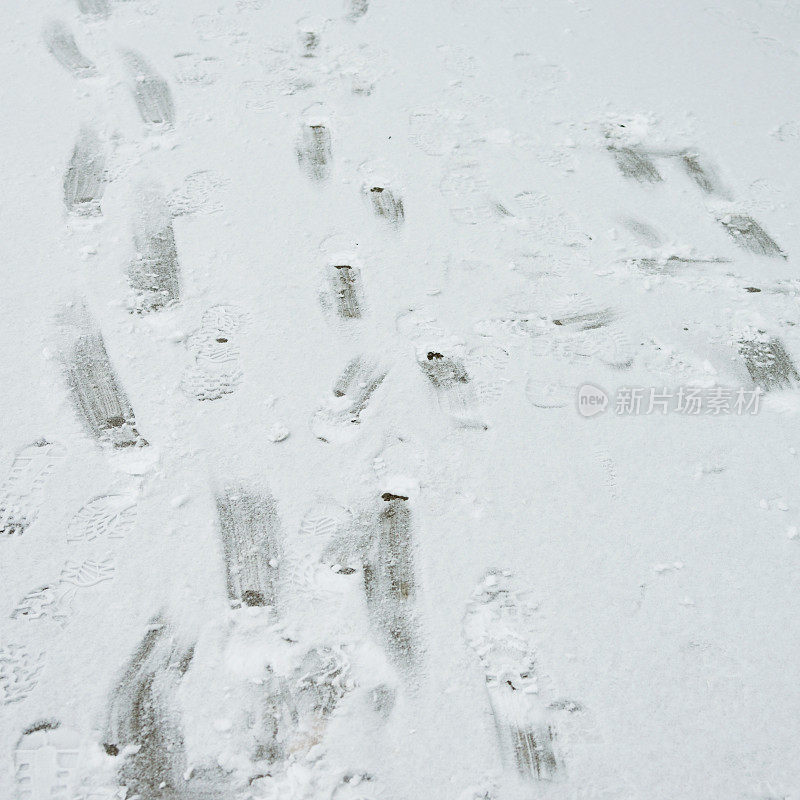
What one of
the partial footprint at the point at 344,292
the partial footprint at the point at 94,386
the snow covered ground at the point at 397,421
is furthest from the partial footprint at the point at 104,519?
the partial footprint at the point at 344,292

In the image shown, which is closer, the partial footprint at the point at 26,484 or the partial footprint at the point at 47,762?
the partial footprint at the point at 47,762

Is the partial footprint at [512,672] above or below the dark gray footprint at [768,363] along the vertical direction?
below

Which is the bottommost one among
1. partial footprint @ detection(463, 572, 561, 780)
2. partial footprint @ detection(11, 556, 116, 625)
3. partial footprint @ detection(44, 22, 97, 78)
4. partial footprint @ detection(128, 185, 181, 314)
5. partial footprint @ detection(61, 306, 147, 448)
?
partial footprint @ detection(463, 572, 561, 780)

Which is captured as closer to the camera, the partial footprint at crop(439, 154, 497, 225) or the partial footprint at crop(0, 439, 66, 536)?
the partial footprint at crop(0, 439, 66, 536)

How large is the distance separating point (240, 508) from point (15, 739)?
Answer: 17.4 inches

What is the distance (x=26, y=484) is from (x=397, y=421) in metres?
0.65

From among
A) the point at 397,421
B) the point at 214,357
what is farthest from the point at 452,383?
the point at 214,357

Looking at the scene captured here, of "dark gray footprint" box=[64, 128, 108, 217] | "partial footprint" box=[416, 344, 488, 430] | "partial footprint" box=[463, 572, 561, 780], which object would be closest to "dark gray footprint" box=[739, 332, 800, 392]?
"partial footprint" box=[416, 344, 488, 430]

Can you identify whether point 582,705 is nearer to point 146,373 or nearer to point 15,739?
point 15,739

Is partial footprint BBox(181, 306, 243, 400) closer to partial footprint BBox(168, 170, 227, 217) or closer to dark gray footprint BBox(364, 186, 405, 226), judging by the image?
partial footprint BBox(168, 170, 227, 217)

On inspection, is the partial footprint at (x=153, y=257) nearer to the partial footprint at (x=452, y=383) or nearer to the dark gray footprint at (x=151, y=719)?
the partial footprint at (x=452, y=383)

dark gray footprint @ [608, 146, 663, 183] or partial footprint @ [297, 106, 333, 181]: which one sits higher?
partial footprint @ [297, 106, 333, 181]

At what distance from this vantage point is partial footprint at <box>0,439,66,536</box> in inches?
45.5

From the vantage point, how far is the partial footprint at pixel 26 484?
116 centimetres
